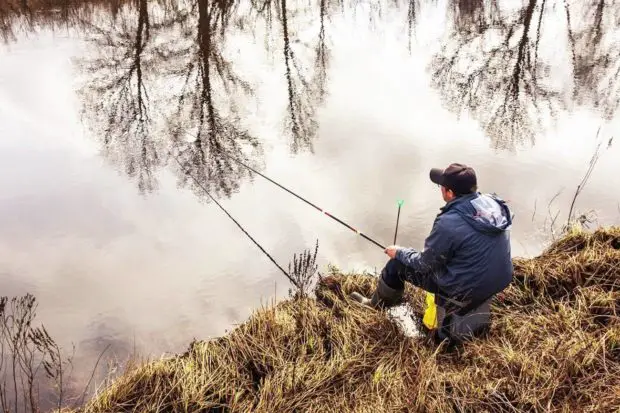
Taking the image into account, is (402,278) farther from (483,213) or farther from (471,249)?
(483,213)

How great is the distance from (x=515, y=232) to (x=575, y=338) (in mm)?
2633

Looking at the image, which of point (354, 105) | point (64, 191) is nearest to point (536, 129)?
point (354, 105)

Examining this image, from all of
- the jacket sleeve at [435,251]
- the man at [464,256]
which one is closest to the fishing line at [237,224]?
the jacket sleeve at [435,251]

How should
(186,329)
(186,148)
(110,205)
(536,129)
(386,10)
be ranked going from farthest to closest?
(386,10)
(536,129)
(186,148)
(110,205)
(186,329)

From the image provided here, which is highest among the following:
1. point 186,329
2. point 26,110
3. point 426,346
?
point 26,110

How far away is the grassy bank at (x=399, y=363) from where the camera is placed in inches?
126

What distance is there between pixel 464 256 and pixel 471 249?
8 cm

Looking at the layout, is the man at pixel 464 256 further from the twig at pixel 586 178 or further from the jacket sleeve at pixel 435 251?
the twig at pixel 586 178

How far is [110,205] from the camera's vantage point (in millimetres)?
6652

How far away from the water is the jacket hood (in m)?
2.07

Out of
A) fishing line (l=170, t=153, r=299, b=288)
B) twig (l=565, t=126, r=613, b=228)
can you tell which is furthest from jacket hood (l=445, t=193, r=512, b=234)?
twig (l=565, t=126, r=613, b=228)

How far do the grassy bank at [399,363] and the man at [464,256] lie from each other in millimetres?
243

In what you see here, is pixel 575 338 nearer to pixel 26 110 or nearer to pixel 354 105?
pixel 354 105

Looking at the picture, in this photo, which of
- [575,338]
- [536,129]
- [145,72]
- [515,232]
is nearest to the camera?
[575,338]
